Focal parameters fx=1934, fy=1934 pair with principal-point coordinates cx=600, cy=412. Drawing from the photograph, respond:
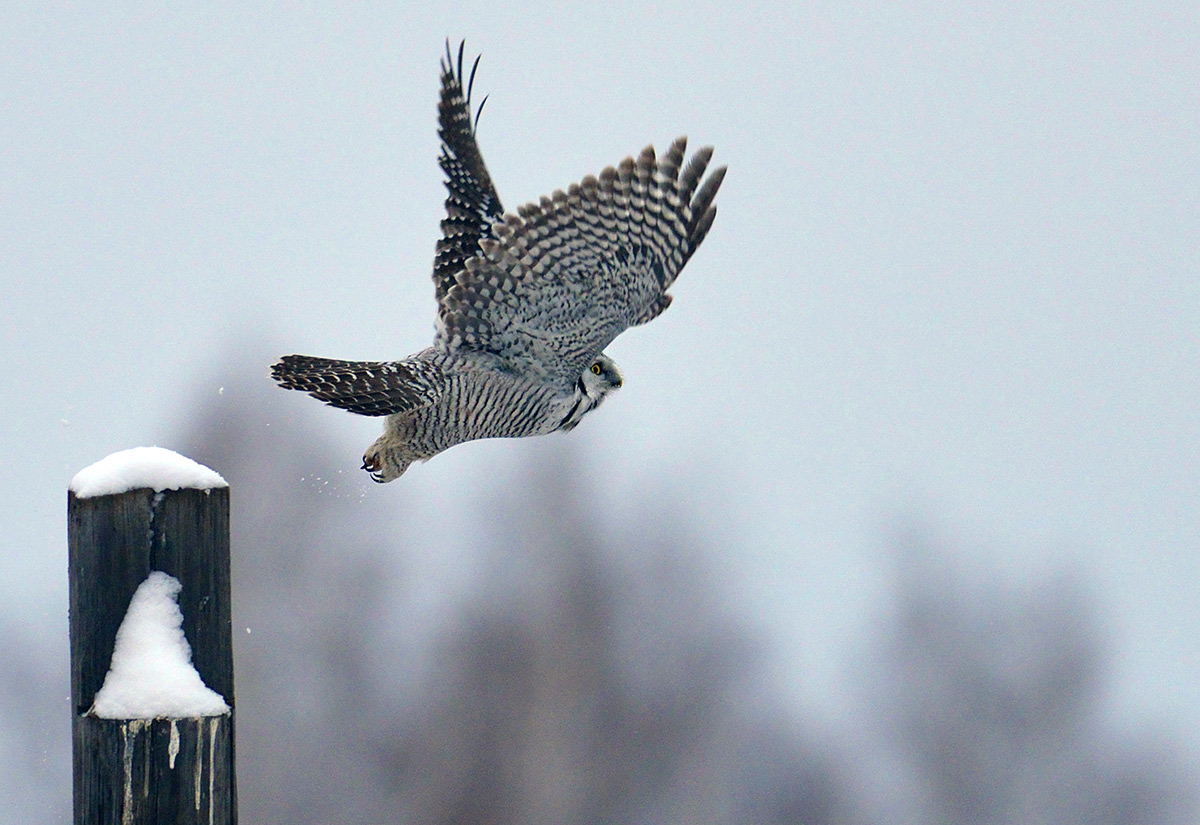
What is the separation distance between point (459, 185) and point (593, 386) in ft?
2.78

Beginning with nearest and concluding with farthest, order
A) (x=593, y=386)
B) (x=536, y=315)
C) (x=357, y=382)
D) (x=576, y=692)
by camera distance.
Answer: (x=357, y=382) → (x=536, y=315) → (x=593, y=386) → (x=576, y=692)

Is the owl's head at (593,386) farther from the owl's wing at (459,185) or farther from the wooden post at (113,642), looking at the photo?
the wooden post at (113,642)

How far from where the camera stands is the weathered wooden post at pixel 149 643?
11.1ft

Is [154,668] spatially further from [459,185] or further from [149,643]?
[459,185]

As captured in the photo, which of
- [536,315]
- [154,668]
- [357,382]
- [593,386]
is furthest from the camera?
[593,386]

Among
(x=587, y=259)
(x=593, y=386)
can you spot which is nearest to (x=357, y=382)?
(x=587, y=259)

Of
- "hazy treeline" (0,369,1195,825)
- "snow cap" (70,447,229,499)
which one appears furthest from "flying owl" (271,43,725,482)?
"hazy treeline" (0,369,1195,825)

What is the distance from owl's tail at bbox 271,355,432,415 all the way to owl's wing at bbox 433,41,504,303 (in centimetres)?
69

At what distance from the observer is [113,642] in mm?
3439

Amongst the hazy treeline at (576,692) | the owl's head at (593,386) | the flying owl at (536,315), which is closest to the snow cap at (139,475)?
the flying owl at (536,315)

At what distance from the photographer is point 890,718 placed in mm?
29797

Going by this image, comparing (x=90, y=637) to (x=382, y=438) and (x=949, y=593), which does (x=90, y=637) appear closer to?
(x=382, y=438)

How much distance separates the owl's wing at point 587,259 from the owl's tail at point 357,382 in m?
0.24

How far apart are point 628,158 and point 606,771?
17.4 meters
